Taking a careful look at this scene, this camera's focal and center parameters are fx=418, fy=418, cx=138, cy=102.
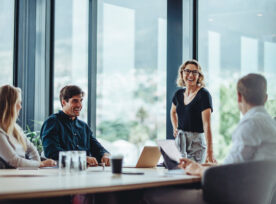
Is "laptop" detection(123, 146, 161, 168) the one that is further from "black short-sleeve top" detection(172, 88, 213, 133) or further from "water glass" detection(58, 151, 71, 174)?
"black short-sleeve top" detection(172, 88, 213, 133)

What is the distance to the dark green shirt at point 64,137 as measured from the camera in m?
3.62

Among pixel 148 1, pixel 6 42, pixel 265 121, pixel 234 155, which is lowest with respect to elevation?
pixel 234 155

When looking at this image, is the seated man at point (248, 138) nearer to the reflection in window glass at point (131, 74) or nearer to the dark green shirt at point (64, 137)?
the dark green shirt at point (64, 137)

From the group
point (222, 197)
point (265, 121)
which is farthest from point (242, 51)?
point (222, 197)

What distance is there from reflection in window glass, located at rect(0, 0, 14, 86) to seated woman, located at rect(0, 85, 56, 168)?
3177 mm

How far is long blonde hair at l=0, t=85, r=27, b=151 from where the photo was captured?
3.04 metres

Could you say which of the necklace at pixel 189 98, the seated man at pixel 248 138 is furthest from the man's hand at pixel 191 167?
the necklace at pixel 189 98

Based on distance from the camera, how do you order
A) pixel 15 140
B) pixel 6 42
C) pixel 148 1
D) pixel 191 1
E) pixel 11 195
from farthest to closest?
pixel 6 42
pixel 148 1
pixel 191 1
pixel 15 140
pixel 11 195

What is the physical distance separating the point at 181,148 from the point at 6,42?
11.4 ft

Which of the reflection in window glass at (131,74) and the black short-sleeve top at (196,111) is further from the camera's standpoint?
the reflection in window glass at (131,74)

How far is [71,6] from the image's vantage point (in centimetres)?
646

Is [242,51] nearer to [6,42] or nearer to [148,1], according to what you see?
[148,1]

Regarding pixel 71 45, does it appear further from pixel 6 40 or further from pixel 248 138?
pixel 248 138

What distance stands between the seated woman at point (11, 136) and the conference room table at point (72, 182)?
170mm
